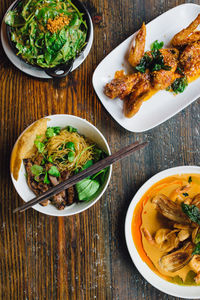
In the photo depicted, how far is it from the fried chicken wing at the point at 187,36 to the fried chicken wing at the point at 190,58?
41mm

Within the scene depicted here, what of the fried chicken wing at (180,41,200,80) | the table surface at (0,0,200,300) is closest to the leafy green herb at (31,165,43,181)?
the table surface at (0,0,200,300)

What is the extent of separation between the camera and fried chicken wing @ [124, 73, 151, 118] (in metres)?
1.97

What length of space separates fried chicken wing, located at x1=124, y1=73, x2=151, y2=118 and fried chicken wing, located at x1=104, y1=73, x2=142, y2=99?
32mm

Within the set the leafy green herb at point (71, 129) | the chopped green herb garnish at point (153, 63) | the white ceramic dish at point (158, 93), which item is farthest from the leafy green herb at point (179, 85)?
the leafy green herb at point (71, 129)

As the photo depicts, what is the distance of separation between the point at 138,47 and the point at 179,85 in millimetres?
394

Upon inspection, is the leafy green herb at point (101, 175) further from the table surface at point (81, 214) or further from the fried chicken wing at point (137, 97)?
the fried chicken wing at point (137, 97)

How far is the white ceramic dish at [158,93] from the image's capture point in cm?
204

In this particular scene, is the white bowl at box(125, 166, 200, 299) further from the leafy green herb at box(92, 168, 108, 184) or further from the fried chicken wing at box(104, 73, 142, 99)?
the fried chicken wing at box(104, 73, 142, 99)

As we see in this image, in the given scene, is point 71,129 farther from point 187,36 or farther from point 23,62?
point 187,36

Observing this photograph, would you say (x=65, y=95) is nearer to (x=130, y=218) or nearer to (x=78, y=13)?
(x=78, y=13)

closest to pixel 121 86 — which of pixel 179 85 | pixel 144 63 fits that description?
pixel 144 63

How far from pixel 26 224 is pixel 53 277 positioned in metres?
0.41

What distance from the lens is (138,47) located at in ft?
6.50

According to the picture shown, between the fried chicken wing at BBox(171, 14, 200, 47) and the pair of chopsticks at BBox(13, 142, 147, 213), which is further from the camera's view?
the fried chicken wing at BBox(171, 14, 200, 47)
